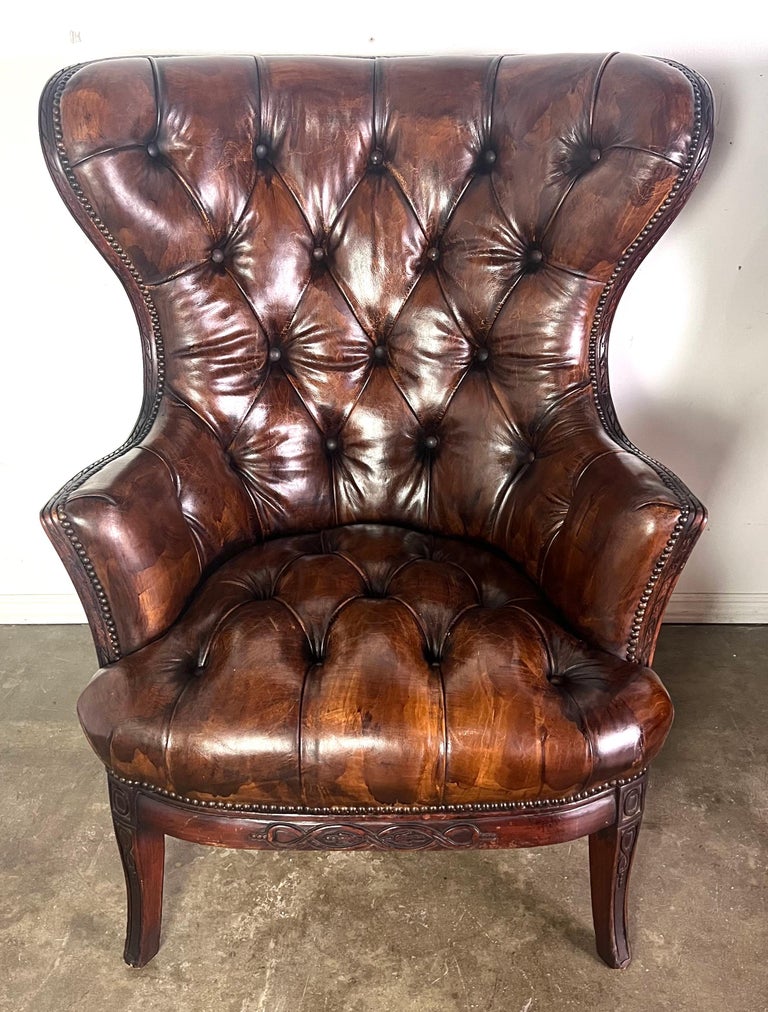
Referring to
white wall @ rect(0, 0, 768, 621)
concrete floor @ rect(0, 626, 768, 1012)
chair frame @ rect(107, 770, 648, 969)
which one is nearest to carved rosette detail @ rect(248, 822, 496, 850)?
chair frame @ rect(107, 770, 648, 969)

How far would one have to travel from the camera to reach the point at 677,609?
1816mm

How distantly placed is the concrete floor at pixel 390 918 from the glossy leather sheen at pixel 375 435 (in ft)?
1.14

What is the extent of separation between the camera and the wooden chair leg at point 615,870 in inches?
37.9

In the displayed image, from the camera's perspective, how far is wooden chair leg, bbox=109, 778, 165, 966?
3.16 ft

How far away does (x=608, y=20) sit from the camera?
138 cm

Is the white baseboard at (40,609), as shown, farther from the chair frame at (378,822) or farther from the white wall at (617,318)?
the chair frame at (378,822)

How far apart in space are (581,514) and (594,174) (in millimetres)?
487

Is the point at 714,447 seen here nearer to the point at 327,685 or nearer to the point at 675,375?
the point at 675,375

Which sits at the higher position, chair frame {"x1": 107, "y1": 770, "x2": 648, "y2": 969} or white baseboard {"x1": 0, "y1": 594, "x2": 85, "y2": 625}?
chair frame {"x1": 107, "y1": 770, "x2": 648, "y2": 969}

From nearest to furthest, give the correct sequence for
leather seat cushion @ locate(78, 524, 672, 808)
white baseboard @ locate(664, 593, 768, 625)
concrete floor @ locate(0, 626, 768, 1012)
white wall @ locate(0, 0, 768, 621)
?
1. leather seat cushion @ locate(78, 524, 672, 808)
2. concrete floor @ locate(0, 626, 768, 1012)
3. white wall @ locate(0, 0, 768, 621)
4. white baseboard @ locate(664, 593, 768, 625)

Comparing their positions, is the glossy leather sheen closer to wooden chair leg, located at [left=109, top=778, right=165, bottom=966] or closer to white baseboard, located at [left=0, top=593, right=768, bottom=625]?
wooden chair leg, located at [left=109, top=778, right=165, bottom=966]

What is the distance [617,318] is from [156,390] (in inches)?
34.4

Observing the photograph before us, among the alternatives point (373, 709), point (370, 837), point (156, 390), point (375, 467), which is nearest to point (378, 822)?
point (370, 837)

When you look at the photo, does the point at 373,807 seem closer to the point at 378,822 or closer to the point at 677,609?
the point at 378,822
